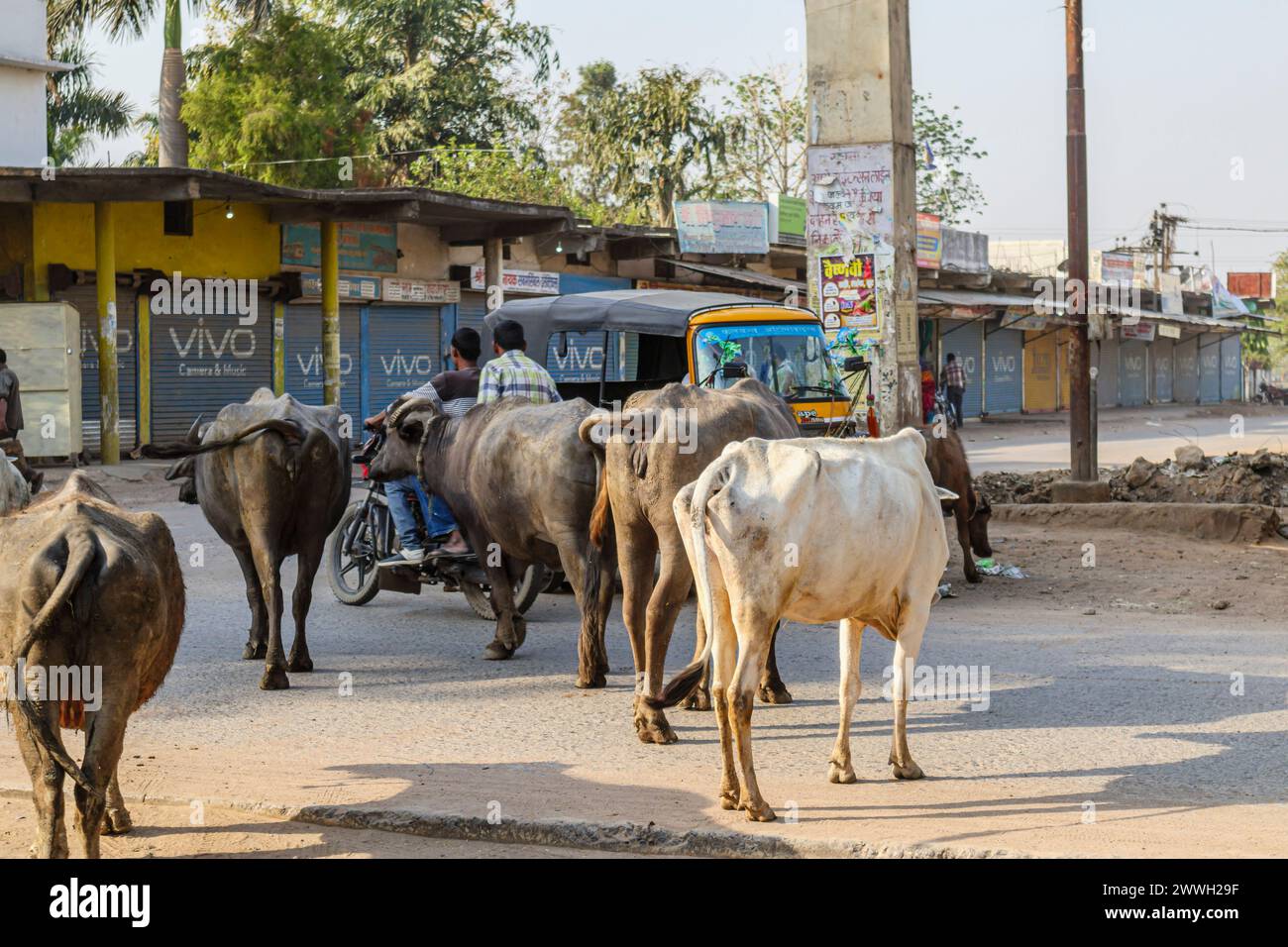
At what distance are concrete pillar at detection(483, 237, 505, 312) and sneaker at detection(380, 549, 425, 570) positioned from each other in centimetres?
1668

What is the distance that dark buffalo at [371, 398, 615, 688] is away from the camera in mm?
8680

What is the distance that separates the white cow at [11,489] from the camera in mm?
6586

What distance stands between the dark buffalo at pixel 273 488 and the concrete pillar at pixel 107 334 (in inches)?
511

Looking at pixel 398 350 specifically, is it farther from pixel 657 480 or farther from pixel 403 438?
pixel 657 480

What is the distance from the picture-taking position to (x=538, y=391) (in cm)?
1055

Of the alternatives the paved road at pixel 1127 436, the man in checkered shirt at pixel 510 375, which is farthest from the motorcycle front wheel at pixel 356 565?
the paved road at pixel 1127 436

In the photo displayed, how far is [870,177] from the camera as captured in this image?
1412 cm

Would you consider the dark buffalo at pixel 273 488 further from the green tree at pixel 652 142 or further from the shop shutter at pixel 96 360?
the green tree at pixel 652 142

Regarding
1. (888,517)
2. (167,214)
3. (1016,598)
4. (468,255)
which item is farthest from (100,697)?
(468,255)

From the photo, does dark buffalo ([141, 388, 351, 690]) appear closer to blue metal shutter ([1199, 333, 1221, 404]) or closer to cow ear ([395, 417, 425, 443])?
cow ear ([395, 417, 425, 443])

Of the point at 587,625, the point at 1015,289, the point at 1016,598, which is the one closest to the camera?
the point at 587,625

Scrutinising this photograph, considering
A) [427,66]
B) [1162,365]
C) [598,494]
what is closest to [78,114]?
[427,66]
